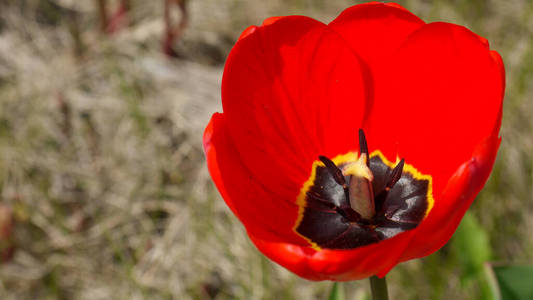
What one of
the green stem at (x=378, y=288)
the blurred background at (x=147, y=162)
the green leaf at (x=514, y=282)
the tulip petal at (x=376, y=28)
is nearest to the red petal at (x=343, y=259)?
the green stem at (x=378, y=288)

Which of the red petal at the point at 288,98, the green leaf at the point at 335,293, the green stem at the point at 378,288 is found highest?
the red petal at the point at 288,98

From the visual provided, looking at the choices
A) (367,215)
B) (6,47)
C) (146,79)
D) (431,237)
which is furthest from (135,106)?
(431,237)

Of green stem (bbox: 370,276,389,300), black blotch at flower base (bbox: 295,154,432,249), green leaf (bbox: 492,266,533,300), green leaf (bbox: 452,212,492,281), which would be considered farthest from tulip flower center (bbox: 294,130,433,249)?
green leaf (bbox: 452,212,492,281)

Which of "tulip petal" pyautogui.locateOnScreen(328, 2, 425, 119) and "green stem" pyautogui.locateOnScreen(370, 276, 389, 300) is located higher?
"tulip petal" pyautogui.locateOnScreen(328, 2, 425, 119)

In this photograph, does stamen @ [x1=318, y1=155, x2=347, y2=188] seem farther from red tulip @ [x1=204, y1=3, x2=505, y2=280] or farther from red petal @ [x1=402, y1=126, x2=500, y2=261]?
red petal @ [x1=402, y1=126, x2=500, y2=261]

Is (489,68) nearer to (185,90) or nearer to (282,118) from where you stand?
(282,118)

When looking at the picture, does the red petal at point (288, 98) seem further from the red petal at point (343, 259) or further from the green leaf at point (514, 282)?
the green leaf at point (514, 282)
